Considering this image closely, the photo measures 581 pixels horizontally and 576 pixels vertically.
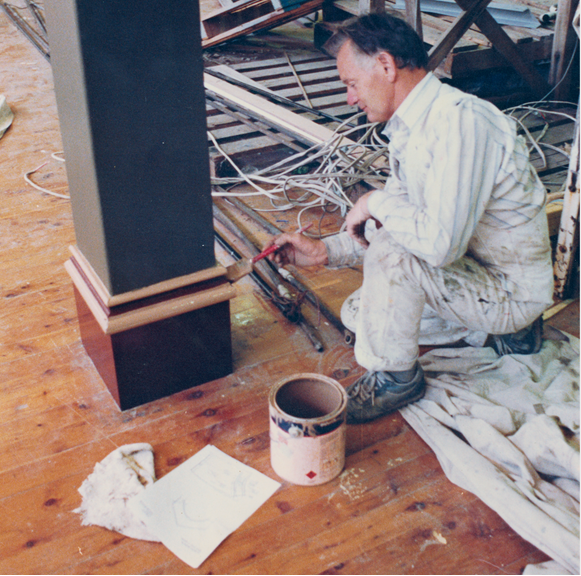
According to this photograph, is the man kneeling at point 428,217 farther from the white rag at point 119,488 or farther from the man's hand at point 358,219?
the white rag at point 119,488

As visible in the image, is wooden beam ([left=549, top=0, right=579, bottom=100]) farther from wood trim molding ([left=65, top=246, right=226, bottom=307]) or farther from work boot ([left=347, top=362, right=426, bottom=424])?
wood trim molding ([left=65, top=246, right=226, bottom=307])

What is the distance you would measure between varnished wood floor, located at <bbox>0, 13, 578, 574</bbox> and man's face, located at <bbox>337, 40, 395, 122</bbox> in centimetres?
82

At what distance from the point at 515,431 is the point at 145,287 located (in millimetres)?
1082

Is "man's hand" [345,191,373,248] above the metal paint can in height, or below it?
above

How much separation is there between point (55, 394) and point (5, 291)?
69 centimetres

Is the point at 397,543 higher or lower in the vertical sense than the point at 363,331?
lower

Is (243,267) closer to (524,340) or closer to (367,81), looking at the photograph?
(367,81)

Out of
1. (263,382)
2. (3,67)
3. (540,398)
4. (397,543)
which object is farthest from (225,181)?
(3,67)

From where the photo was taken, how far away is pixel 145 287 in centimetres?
168

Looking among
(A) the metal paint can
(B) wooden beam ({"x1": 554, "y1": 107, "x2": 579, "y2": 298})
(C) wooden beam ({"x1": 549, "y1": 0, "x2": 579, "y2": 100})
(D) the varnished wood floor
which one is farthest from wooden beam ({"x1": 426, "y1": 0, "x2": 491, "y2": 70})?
(A) the metal paint can

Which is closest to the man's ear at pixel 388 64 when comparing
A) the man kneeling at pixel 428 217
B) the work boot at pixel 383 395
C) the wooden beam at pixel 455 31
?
the man kneeling at pixel 428 217

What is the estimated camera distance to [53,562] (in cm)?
138

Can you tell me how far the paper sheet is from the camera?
142 centimetres

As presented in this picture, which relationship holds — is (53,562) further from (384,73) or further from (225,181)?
(225,181)
